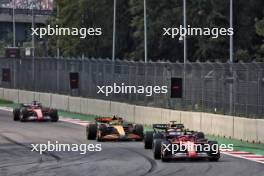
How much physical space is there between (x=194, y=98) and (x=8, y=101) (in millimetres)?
25619

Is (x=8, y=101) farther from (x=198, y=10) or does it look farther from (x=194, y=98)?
(x=194, y=98)

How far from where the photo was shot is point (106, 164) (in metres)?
22.0

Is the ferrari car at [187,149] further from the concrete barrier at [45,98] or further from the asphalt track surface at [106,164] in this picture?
the concrete barrier at [45,98]

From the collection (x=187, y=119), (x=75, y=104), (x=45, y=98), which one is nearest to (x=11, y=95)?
(x=45, y=98)

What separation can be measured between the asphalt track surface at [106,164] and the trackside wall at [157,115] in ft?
11.0

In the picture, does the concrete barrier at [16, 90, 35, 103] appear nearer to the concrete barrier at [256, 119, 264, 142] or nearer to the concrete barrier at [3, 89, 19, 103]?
the concrete barrier at [3, 89, 19, 103]

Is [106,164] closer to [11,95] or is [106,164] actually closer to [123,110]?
[123,110]

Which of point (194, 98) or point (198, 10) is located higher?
point (198, 10)

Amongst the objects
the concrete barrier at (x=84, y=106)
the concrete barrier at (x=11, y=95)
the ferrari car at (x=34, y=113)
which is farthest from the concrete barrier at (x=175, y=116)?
the concrete barrier at (x=11, y=95)

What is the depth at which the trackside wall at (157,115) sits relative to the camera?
28.8m

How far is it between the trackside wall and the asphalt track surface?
11.0ft

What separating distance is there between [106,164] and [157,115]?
48.8ft

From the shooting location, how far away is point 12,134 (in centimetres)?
3259

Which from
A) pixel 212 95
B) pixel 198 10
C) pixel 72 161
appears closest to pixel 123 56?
pixel 198 10
